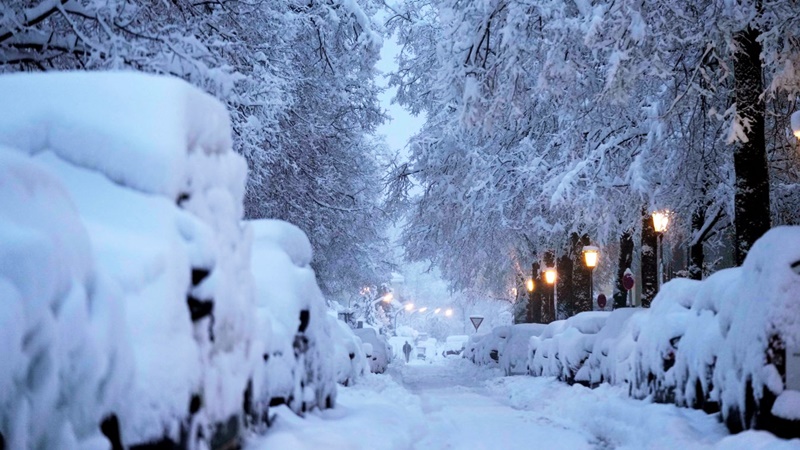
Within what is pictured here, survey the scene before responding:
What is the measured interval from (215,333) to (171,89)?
1.54 metres

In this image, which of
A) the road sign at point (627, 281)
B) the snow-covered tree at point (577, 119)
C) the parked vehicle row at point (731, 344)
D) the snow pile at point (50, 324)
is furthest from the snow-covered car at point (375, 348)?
the snow pile at point (50, 324)

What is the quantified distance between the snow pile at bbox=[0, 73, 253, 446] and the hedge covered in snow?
0.4 inches

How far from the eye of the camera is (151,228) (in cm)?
418

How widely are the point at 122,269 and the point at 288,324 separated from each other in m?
3.75

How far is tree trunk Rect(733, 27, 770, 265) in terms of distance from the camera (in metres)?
11.2

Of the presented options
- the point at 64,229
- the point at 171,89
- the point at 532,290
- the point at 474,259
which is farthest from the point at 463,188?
the point at 64,229

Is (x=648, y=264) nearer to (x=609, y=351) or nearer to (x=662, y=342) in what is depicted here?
(x=609, y=351)

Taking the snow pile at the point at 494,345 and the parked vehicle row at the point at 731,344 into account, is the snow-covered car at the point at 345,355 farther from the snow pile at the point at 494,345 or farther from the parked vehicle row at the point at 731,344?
the snow pile at the point at 494,345

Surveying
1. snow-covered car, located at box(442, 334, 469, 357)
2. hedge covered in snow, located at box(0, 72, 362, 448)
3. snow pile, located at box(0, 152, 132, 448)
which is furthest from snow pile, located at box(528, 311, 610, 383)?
snow-covered car, located at box(442, 334, 469, 357)

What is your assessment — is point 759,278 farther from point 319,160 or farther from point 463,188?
point 463,188

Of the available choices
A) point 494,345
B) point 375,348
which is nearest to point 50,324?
point 375,348

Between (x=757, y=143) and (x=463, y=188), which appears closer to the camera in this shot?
(x=757, y=143)

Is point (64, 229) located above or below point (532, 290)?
below

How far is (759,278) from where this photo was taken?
725 centimetres
